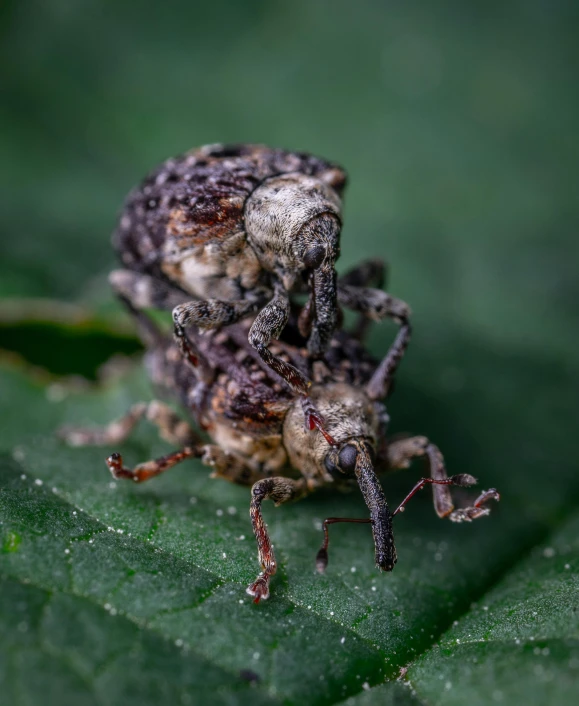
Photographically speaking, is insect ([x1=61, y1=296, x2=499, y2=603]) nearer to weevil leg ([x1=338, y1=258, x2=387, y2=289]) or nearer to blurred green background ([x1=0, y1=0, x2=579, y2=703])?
weevil leg ([x1=338, y1=258, x2=387, y2=289])

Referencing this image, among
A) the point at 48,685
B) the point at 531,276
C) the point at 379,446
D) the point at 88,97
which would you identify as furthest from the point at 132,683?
the point at 88,97

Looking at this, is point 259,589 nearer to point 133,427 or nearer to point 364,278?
point 133,427

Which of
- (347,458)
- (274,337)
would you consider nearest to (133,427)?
(274,337)

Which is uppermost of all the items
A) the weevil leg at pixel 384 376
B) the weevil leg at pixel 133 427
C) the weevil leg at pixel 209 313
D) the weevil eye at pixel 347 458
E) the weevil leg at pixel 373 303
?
the weevil leg at pixel 373 303

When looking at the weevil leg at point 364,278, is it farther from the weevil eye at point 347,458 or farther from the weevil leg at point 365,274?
the weevil eye at point 347,458

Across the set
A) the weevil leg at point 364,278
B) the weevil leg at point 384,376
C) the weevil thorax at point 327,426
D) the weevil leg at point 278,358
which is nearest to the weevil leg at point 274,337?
the weevil leg at point 278,358

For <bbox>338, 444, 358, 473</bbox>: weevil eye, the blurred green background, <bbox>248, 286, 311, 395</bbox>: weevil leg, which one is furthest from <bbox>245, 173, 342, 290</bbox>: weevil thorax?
the blurred green background

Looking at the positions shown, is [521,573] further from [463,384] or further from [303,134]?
[303,134]
